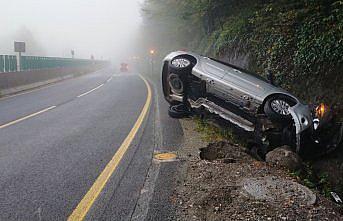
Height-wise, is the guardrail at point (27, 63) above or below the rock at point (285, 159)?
above

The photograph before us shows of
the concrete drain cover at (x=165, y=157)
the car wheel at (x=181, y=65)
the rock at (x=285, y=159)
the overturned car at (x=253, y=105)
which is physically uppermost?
the car wheel at (x=181, y=65)

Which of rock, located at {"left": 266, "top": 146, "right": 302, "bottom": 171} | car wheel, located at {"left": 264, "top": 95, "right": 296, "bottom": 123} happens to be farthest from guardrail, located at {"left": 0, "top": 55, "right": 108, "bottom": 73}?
rock, located at {"left": 266, "top": 146, "right": 302, "bottom": 171}

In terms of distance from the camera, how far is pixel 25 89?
66.1 ft

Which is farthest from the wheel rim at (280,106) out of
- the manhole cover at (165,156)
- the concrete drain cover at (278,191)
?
the manhole cover at (165,156)

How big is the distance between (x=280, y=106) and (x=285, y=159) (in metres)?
1.11

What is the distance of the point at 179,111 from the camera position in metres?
8.66

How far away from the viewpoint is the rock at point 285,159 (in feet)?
16.4

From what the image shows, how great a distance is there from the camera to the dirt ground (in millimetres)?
3457

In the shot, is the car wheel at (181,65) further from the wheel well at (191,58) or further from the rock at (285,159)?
the rock at (285,159)

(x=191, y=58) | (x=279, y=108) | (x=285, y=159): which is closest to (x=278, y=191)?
(x=285, y=159)

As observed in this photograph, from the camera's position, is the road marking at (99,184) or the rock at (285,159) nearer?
the road marking at (99,184)

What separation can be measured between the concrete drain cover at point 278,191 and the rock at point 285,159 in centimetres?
68

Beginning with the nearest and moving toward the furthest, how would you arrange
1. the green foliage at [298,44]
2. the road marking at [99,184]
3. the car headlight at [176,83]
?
the road marking at [99,184] → the green foliage at [298,44] → the car headlight at [176,83]

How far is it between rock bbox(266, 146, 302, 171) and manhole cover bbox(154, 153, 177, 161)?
4.99 feet
